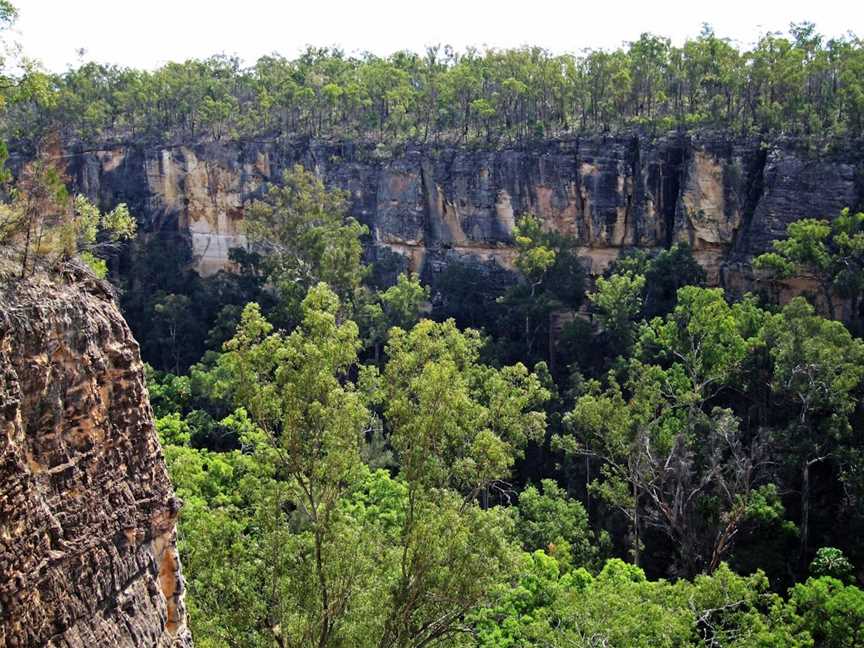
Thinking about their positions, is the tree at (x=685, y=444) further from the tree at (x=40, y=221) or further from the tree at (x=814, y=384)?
the tree at (x=40, y=221)

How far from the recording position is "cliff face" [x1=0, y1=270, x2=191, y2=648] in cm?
880

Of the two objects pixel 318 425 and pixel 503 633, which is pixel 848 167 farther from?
pixel 318 425

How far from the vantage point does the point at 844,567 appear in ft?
66.8

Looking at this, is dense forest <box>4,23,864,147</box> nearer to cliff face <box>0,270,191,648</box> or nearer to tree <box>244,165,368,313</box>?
tree <box>244,165,368,313</box>

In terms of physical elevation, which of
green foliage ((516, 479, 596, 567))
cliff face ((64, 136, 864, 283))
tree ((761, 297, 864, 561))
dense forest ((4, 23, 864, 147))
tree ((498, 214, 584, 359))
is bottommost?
green foliage ((516, 479, 596, 567))

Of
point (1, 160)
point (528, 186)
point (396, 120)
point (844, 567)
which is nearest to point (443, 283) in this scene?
point (528, 186)

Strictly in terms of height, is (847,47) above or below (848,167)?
above

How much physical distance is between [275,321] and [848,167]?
782 inches

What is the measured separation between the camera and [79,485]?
32.1ft

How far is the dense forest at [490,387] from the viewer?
1420 centimetres

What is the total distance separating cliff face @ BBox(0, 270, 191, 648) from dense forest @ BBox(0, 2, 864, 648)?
93cm

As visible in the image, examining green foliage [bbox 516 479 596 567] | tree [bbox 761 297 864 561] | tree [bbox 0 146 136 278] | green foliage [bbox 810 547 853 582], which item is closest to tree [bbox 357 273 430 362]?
green foliage [bbox 516 479 596 567]

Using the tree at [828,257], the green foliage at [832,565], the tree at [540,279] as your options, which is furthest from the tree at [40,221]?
the tree at [540,279]

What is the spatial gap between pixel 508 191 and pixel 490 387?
71.1 feet
